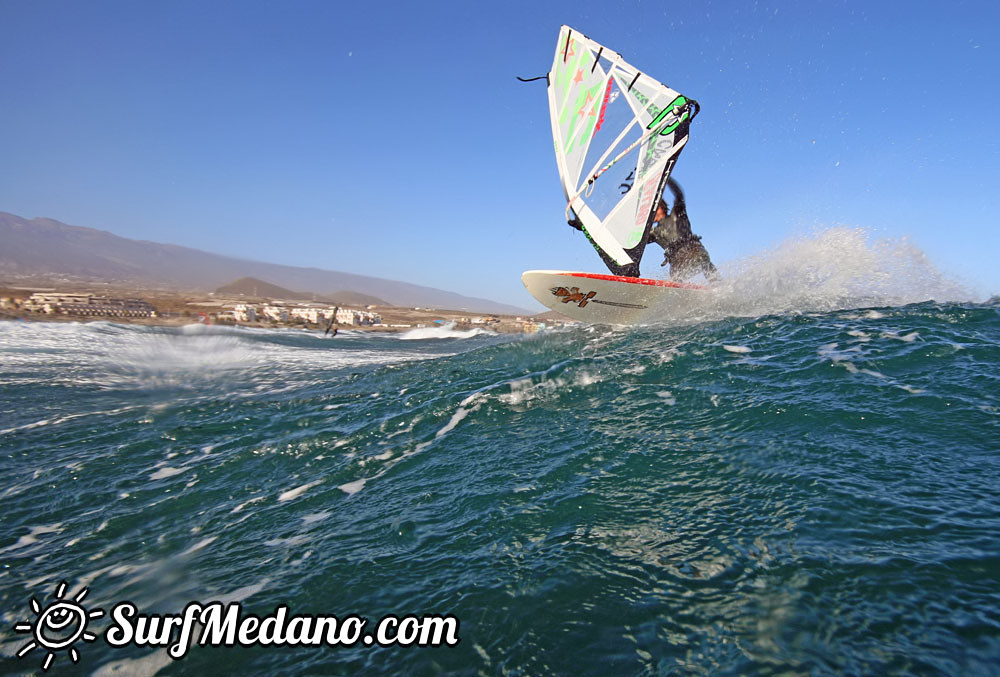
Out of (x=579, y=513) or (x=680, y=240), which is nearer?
(x=579, y=513)

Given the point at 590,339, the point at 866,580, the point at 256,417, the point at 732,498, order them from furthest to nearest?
the point at 590,339 < the point at 256,417 < the point at 732,498 < the point at 866,580

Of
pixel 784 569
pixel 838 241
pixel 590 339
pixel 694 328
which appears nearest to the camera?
pixel 784 569

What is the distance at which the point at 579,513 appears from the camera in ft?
11.1

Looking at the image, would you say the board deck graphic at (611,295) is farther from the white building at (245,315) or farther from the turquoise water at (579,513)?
the white building at (245,315)

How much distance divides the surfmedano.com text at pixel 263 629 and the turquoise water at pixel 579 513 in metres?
0.07

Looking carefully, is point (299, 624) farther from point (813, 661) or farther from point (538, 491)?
point (813, 661)

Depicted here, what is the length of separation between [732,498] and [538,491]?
1444 mm

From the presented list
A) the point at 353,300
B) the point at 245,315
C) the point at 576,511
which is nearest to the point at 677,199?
the point at 576,511

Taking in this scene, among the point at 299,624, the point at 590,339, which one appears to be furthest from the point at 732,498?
the point at 590,339

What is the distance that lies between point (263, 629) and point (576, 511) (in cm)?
208

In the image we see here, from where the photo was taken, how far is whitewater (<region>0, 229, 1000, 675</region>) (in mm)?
2158

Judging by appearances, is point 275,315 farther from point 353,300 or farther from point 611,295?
point 353,300

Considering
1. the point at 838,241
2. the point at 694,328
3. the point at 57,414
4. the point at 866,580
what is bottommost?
the point at 57,414

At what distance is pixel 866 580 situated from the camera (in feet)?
7.53
